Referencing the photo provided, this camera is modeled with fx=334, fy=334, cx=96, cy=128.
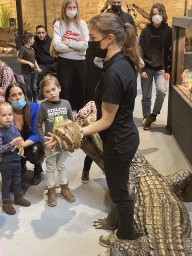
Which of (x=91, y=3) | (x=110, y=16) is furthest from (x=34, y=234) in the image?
(x=91, y=3)

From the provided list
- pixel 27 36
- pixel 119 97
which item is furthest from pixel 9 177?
pixel 27 36

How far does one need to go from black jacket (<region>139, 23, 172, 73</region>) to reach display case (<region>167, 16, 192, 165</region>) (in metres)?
0.16

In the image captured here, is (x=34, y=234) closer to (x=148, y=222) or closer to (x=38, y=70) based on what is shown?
(x=148, y=222)

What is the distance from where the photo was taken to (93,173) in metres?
3.97

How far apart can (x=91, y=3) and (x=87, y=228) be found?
26.4 feet

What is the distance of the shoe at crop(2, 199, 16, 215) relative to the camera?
3188 millimetres

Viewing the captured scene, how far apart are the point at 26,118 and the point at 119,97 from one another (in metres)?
1.73

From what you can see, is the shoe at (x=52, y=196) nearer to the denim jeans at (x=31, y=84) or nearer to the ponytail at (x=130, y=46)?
the ponytail at (x=130, y=46)

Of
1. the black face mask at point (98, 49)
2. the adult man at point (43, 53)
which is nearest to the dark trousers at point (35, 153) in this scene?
the black face mask at point (98, 49)

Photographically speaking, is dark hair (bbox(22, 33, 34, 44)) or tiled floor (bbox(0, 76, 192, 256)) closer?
tiled floor (bbox(0, 76, 192, 256))

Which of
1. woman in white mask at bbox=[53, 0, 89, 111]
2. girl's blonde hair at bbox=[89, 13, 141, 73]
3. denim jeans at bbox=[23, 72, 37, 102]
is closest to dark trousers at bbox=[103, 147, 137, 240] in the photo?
girl's blonde hair at bbox=[89, 13, 141, 73]

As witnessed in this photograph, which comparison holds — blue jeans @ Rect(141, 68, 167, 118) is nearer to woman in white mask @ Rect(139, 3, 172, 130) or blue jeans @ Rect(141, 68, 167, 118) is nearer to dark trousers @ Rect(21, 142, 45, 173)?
woman in white mask @ Rect(139, 3, 172, 130)

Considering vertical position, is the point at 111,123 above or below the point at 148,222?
above

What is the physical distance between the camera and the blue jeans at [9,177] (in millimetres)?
3149
